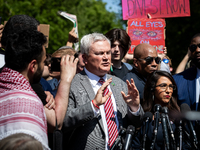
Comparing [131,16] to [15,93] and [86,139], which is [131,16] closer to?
[86,139]

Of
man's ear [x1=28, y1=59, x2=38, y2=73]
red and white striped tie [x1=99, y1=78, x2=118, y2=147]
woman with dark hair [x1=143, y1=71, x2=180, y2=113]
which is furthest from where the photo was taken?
woman with dark hair [x1=143, y1=71, x2=180, y2=113]

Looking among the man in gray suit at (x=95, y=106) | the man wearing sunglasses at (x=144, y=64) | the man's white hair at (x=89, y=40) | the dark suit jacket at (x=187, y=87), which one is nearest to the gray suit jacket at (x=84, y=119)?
the man in gray suit at (x=95, y=106)

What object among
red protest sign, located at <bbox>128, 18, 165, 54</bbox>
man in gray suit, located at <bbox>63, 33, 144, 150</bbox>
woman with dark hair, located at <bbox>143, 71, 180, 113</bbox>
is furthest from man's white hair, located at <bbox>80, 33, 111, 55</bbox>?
red protest sign, located at <bbox>128, 18, 165, 54</bbox>

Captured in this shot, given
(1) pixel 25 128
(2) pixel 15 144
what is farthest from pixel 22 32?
(2) pixel 15 144

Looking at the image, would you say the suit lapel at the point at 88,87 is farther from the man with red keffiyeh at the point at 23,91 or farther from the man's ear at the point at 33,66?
the man's ear at the point at 33,66

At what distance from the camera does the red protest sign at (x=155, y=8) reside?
534 centimetres

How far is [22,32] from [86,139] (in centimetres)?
136

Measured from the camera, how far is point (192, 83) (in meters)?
3.90

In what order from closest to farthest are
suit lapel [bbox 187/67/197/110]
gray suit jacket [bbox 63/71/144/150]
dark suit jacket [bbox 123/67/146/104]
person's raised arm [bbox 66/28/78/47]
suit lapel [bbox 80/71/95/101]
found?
1. gray suit jacket [bbox 63/71/144/150]
2. suit lapel [bbox 80/71/95/101]
3. suit lapel [bbox 187/67/197/110]
4. dark suit jacket [bbox 123/67/146/104]
5. person's raised arm [bbox 66/28/78/47]

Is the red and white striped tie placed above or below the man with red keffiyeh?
below

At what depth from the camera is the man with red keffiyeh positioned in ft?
5.43

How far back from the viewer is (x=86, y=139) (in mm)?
2771

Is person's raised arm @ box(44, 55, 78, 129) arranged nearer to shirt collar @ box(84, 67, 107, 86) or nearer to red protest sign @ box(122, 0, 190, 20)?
shirt collar @ box(84, 67, 107, 86)

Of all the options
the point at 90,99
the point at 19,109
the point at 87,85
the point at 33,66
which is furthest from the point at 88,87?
the point at 19,109
